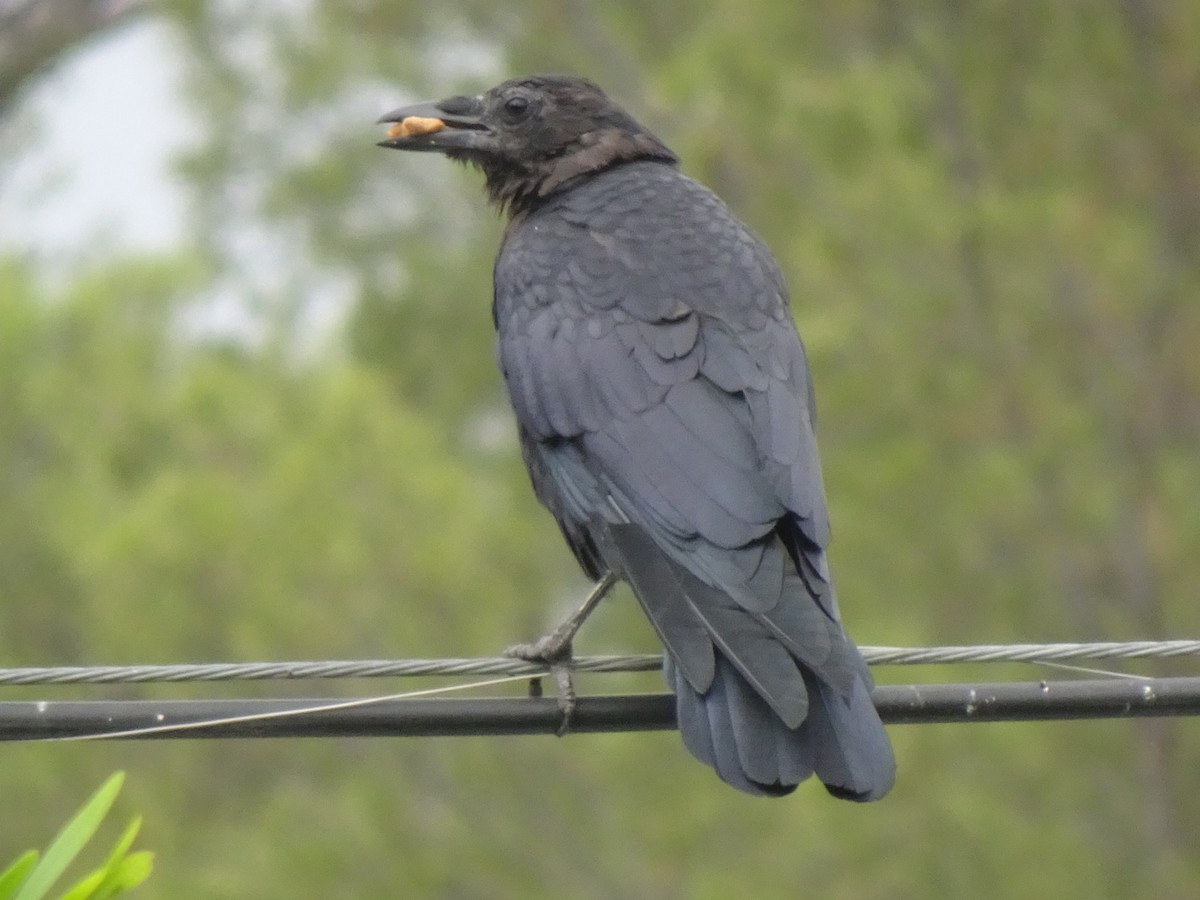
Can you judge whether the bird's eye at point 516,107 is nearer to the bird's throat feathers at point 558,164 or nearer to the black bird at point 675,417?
the black bird at point 675,417

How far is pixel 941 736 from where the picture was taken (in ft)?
32.4

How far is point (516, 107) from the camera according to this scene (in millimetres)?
5562

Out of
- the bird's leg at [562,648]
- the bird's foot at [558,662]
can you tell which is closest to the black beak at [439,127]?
the bird's leg at [562,648]

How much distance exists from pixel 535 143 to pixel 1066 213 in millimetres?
5074

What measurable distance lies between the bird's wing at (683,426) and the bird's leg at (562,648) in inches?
7.1

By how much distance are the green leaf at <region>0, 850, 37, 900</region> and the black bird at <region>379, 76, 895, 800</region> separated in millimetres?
1451

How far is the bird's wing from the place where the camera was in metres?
3.79

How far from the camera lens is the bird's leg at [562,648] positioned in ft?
12.5

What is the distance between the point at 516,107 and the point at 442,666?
2.74m

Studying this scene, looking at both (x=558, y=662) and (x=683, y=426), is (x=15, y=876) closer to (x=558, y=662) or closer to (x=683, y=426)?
(x=558, y=662)

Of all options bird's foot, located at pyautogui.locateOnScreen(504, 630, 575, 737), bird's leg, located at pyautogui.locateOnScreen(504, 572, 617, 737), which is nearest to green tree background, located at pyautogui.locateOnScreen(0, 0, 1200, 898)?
bird's leg, located at pyautogui.locateOnScreen(504, 572, 617, 737)

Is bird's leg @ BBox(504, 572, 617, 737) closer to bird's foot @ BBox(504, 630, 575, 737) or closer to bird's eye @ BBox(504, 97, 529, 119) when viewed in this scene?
bird's foot @ BBox(504, 630, 575, 737)

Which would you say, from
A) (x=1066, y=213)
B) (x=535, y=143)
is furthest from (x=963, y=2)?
(x=535, y=143)

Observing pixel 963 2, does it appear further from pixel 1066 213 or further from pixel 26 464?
pixel 26 464
